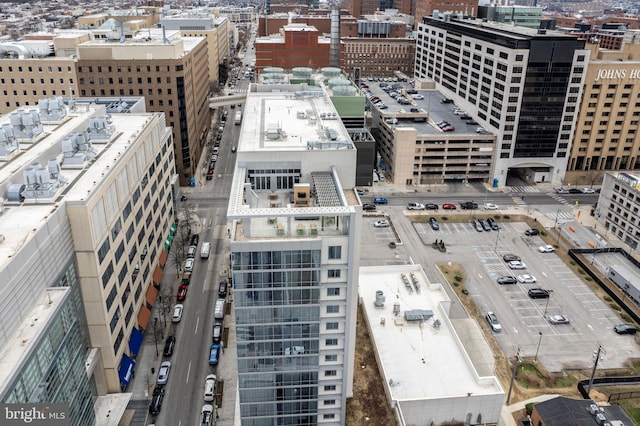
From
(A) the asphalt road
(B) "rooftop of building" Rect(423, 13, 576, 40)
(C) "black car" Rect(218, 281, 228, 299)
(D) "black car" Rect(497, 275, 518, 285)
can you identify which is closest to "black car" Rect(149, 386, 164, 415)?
(A) the asphalt road

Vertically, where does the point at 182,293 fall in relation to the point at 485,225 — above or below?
above

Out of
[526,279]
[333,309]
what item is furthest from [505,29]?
[333,309]

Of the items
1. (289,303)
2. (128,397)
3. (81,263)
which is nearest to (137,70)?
(81,263)

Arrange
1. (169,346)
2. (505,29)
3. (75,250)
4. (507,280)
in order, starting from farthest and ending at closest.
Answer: (505,29), (507,280), (169,346), (75,250)

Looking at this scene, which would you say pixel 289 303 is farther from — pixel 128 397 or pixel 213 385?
pixel 128 397

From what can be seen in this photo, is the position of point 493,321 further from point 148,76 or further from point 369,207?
point 148,76

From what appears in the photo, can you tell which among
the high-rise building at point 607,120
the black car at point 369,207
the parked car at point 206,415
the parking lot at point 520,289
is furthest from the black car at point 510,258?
the parked car at point 206,415
